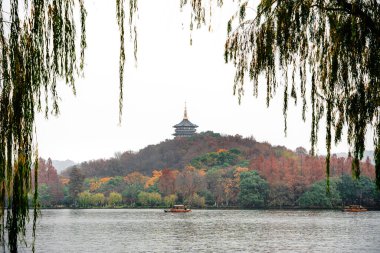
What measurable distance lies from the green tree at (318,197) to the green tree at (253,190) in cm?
602

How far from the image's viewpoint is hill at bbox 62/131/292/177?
144 m

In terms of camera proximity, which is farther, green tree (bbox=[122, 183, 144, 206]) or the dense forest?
green tree (bbox=[122, 183, 144, 206])

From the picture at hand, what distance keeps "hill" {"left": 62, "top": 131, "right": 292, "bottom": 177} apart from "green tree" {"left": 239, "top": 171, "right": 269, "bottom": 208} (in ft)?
119

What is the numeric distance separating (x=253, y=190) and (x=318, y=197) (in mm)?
10380

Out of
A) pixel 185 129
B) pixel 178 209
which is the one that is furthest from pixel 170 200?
pixel 185 129

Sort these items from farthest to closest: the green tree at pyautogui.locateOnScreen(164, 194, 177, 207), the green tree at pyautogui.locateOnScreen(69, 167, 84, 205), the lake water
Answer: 1. the green tree at pyautogui.locateOnScreen(69, 167, 84, 205)
2. the green tree at pyautogui.locateOnScreen(164, 194, 177, 207)
3. the lake water

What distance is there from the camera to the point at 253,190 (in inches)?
3757

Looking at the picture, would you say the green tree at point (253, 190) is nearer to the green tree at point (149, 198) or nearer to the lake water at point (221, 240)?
the green tree at point (149, 198)

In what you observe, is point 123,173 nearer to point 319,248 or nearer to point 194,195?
point 194,195

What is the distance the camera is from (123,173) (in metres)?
144

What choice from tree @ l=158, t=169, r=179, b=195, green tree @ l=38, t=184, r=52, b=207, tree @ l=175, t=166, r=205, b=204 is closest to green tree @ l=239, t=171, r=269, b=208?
tree @ l=175, t=166, r=205, b=204

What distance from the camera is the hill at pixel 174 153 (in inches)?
5655

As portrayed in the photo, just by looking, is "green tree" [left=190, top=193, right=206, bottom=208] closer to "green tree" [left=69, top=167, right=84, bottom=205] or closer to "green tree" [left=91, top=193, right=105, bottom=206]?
"green tree" [left=91, top=193, right=105, bottom=206]

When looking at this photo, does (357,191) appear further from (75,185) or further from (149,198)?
(75,185)
